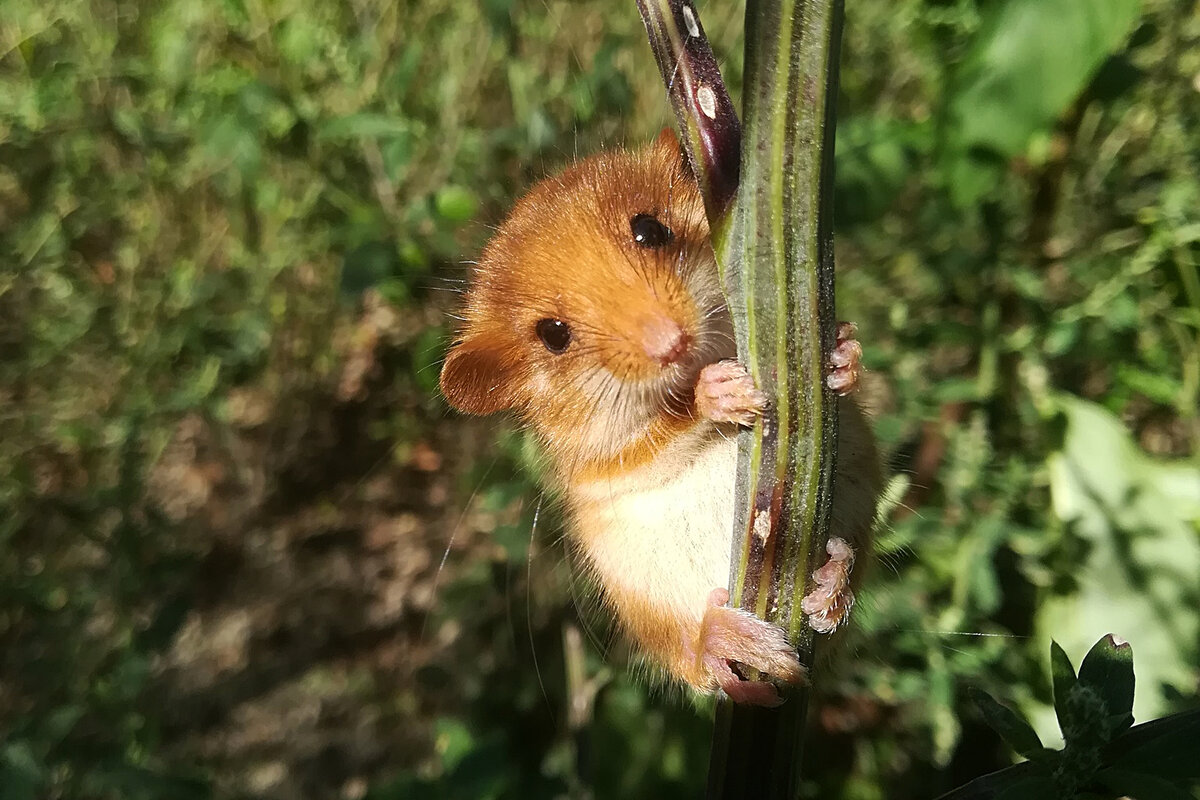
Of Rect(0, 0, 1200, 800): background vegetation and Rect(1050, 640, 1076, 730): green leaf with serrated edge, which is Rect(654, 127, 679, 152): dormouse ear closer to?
Rect(0, 0, 1200, 800): background vegetation

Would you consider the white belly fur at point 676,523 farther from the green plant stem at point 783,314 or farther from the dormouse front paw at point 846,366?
the green plant stem at point 783,314

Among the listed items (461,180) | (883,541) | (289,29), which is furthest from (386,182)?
(883,541)

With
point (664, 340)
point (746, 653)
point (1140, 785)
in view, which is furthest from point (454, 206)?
point (1140, 785)

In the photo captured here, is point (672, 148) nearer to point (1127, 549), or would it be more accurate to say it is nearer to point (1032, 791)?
point (1032, 791)

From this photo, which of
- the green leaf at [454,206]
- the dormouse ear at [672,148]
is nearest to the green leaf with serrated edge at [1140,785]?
the dormouse ear at [672,148]

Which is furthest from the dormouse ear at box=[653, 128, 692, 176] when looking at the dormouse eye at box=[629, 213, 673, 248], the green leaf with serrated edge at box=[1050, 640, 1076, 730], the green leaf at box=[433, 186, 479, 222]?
the green leaf at box=[433, 186, 479, 222]

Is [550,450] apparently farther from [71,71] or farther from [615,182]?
[71,71]
